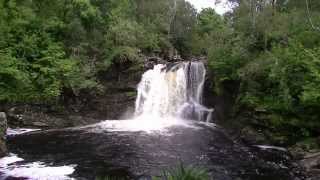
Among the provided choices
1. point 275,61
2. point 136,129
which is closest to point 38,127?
point 136,129

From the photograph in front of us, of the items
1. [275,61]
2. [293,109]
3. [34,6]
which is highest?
[34,6]

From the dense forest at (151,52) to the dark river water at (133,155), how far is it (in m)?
2.67

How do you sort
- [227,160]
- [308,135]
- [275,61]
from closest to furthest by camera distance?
[227,160] → [308,135] → [275,61]

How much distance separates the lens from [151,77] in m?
27.8

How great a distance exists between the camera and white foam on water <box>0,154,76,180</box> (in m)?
13.6

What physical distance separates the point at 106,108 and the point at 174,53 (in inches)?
572

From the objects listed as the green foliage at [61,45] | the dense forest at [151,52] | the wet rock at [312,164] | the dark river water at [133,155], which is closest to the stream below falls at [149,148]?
the dark river water at [133,155]

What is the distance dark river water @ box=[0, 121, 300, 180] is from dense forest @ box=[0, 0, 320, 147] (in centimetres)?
267

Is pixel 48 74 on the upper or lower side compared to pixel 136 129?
upper

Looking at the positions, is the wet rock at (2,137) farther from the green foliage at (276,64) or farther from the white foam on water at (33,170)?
the green foliage at (276,64)

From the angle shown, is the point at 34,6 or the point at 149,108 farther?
the point at 34,6

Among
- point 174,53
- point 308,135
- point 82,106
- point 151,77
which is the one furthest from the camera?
point 174,53

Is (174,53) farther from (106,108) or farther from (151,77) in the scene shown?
(106,108)

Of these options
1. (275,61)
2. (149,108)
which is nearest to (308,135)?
(275,61)
